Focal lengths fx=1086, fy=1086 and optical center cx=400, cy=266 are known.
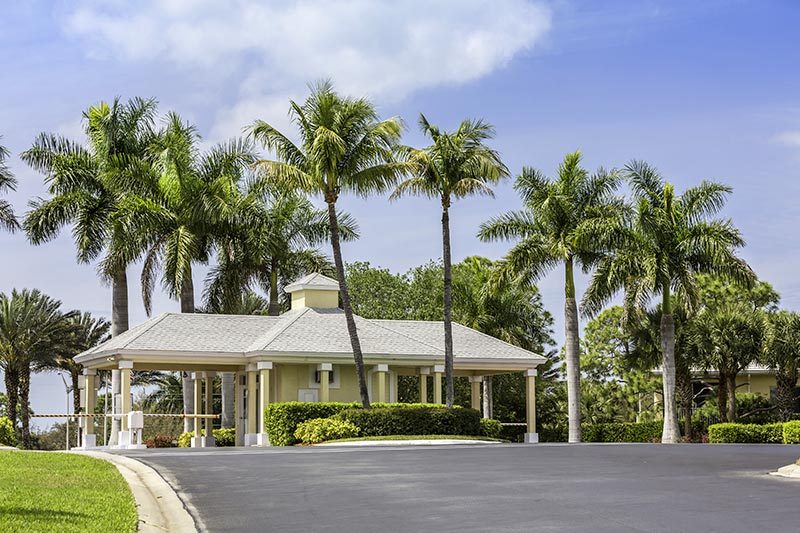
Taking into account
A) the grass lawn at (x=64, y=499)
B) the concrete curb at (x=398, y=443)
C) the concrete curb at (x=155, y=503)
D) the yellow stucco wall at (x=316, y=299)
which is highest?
the yellow stucco wall at (x=316, y=299)

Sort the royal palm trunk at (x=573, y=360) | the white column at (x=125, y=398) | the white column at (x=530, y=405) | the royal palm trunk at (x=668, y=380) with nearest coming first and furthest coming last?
1. the white column at (x=125, y=398)
2. the royal palm trunk at (x=668, y=380)
3. the white column at (x=530, y=405)
4. the royal palm trunk at (x=573, y=360)

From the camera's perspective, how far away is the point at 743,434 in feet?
143

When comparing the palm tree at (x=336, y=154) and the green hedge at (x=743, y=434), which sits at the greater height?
the palm tree at (x=336, y=154)

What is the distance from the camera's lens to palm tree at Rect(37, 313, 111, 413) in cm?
5862

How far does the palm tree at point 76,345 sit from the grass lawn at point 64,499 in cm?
4028

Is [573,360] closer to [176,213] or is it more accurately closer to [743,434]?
[743,434]

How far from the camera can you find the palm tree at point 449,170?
4078 cm

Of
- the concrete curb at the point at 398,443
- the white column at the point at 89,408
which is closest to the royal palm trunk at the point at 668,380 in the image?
the concrete curb at the point at 398,443

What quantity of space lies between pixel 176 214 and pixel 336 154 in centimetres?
1095

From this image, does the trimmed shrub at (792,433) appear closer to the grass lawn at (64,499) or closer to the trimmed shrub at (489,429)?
the trimmed shrub at (489,429)

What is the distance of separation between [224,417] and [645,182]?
2087 centimetres

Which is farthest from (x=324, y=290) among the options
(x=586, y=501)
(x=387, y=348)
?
(x=586, y=501)

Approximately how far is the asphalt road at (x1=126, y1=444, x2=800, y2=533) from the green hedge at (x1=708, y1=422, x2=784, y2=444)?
21587 mm

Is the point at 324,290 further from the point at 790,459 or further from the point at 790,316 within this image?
the point at 790,459
